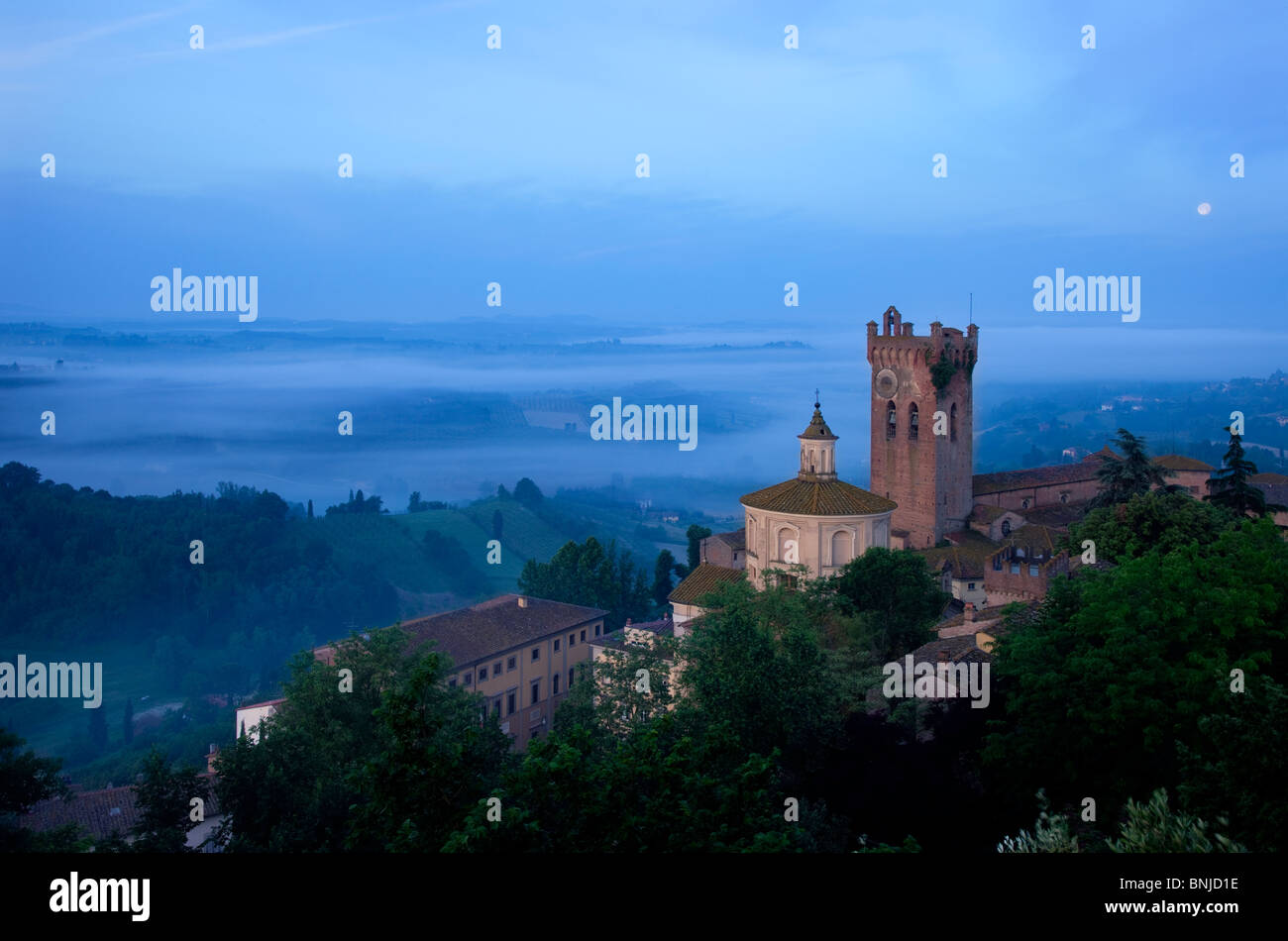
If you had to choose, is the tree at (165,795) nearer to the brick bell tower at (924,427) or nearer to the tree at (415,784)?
the tree at (415,784)

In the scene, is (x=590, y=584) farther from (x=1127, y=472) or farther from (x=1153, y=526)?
(x=1153, y=526)

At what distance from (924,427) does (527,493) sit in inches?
3754

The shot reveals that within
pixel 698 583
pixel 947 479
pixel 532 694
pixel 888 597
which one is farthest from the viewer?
pixel 947 479

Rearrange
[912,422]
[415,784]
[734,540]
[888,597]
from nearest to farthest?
[415,784] → [888,597] → [734,540] → [912,422]

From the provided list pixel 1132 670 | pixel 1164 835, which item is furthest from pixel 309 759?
pixel 1164 835

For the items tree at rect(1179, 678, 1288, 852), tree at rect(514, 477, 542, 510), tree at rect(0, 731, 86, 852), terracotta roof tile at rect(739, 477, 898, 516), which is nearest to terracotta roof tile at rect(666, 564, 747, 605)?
terracotta roof tile at rect(739, 477, 898, 516)

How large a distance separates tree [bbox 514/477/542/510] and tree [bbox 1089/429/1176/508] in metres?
109

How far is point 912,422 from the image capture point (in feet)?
217

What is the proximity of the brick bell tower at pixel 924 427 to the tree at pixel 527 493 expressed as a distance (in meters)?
89.5

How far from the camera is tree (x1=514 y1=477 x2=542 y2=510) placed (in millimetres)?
151750

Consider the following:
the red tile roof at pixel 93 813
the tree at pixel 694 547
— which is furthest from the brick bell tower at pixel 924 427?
the red tile roof at pixel 93 813

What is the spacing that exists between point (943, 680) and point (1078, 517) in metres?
43.1
